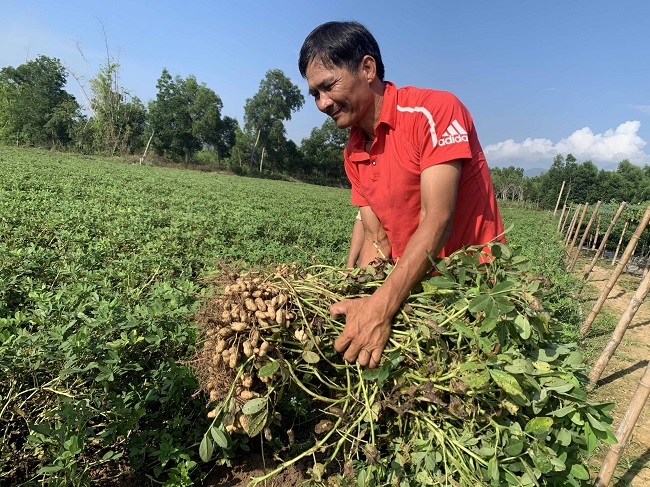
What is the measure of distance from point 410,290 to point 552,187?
258 ft

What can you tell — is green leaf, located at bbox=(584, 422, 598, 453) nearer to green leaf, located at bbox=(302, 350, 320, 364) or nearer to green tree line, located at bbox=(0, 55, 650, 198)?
green leaf, located at bbox=(302, 350, 320, 364)

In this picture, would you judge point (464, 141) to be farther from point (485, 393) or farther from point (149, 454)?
point (149, 454)

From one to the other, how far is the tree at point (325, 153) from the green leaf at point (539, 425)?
5858 cm

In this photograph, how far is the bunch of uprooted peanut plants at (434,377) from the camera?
1.18 metres

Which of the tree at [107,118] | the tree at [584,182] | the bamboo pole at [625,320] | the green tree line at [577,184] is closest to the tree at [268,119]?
the tree at [107,118]

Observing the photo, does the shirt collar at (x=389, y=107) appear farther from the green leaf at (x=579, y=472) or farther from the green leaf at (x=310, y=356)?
the green leaf at (x=579, y=472)

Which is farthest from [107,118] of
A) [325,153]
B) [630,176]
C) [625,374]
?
[630,176]

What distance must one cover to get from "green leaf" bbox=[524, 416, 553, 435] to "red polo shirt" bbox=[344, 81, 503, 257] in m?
0.85

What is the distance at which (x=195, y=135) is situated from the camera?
51781 millimetres

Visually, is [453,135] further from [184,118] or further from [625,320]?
[184,118]

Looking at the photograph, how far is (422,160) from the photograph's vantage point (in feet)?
5.52

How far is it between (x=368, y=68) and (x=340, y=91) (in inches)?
7.7

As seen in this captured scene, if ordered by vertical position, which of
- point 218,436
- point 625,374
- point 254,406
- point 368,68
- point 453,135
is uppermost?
point 368,68

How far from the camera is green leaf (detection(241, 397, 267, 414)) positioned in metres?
1.22
